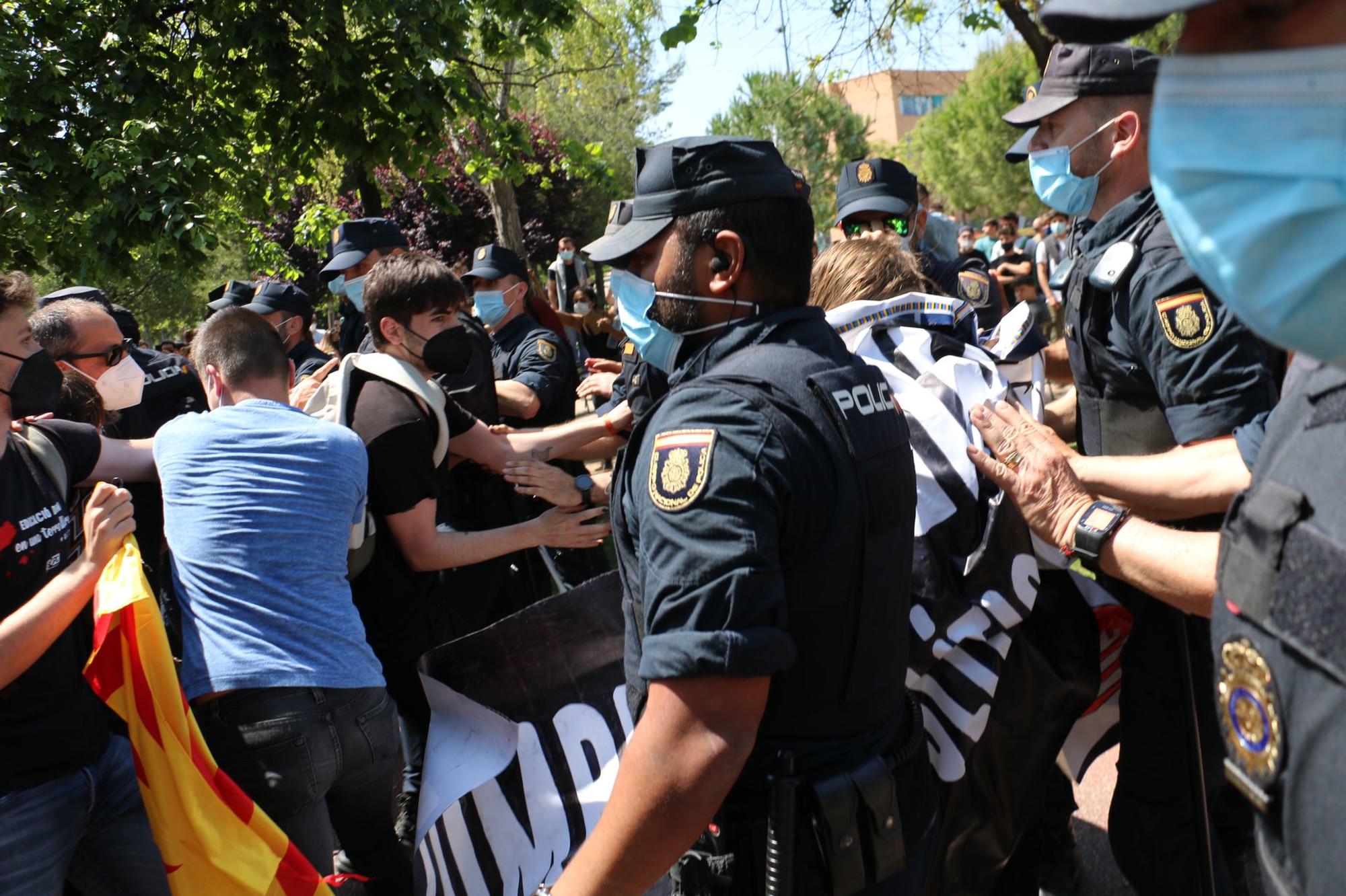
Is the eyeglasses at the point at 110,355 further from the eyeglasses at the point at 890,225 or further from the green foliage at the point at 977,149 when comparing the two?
the green foliage at the point at 977,149

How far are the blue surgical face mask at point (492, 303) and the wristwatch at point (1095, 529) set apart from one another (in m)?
4.69

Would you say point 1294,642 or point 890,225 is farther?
point 890,225

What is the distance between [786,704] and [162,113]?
5864 millimetres

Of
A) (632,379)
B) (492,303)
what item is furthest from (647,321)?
(492,303)

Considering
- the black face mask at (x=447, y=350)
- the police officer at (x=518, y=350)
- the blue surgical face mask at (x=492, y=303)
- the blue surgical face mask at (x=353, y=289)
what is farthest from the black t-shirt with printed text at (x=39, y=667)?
the blue surgical face mask at (x=492, y=303)

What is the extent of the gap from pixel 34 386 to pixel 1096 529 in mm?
2652

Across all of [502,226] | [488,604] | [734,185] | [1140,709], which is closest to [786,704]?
[734,185]

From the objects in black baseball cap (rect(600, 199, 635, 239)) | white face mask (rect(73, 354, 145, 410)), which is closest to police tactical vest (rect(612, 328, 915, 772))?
black baseball cap (rect(600, 199, 635, 239))

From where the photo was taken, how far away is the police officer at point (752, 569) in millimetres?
1607

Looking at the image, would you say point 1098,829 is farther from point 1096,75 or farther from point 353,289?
point 353,289

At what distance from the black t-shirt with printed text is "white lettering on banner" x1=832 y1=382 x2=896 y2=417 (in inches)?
79.2

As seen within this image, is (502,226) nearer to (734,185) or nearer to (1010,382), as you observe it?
(1010,382)

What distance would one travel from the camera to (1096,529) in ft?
6.88

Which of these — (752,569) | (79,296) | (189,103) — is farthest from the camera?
(189,103)
